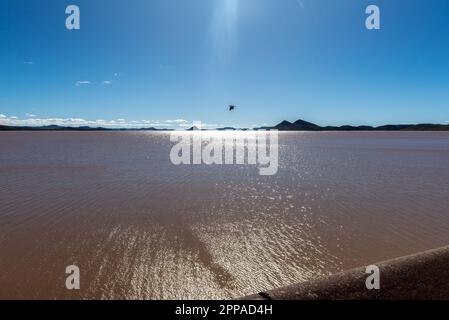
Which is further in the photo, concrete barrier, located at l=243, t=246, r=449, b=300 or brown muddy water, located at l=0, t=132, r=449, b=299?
brown muddy water, located at l=0, t=132, r=449, b=299

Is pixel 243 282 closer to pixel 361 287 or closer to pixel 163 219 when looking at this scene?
pixel 361 287

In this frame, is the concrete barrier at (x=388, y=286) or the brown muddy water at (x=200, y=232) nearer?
the concrete barrier at (x=388, y=286)

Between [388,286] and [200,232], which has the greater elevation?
[388,286]

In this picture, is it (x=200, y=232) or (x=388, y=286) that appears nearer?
(x=388, y=286)

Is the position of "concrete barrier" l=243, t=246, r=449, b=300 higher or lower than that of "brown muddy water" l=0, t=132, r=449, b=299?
higher
